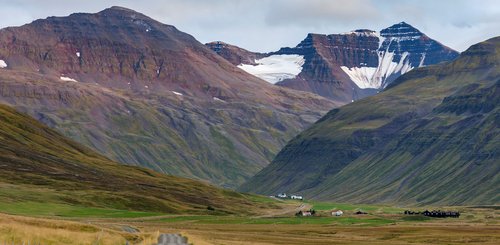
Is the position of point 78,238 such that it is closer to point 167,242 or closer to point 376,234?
point 167,242

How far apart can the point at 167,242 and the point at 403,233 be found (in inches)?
2683

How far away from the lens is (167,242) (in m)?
94.2

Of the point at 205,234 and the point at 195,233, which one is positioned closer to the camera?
the point at 205,234

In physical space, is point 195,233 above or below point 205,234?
above

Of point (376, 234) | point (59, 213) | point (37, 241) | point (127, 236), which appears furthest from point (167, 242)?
point (59, 213)

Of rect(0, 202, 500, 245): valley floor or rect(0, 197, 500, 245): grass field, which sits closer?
rect(0, 202, 500, 245): valley floor

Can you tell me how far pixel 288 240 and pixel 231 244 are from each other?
26.8m

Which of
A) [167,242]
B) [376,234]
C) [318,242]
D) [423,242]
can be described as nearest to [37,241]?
[167,242]

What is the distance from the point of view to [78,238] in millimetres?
84375

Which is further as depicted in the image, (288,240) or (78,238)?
(288,240)

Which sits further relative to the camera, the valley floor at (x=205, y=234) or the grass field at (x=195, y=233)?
the grass field at (x=195, y=233)

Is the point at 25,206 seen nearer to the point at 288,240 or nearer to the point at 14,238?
the point at 288,240

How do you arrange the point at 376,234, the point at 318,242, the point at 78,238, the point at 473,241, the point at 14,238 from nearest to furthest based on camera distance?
the point at 14,238 → the point at 78,238 → the point at 318,242 → the point at 473,241 → the point at 376,234

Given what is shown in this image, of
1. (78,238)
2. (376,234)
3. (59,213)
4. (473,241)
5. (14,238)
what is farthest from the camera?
(59,213)
